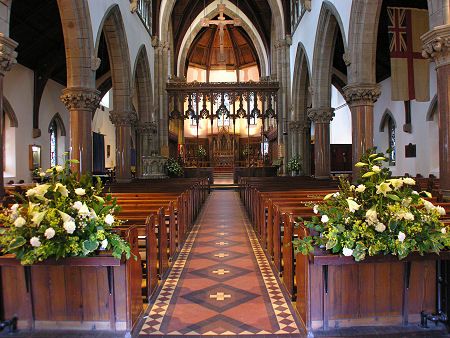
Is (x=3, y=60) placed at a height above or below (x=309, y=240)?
above

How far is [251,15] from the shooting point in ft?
97.4

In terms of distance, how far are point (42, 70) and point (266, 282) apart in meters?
17.1

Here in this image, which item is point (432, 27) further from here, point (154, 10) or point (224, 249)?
point (154, 10)

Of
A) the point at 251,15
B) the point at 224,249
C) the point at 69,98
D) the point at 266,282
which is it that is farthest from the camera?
the point at 251,15

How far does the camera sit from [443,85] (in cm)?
691

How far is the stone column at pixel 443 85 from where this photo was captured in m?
6.65

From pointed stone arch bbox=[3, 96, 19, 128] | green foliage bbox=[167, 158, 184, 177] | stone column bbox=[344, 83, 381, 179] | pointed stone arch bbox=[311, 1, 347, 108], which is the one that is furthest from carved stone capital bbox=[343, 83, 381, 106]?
pointed stone arch bbox=[3, 96, 19, 128]

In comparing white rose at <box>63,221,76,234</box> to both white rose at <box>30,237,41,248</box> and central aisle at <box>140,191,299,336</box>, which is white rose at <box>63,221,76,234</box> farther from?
central aisle at <box>140,191,299,336</box>

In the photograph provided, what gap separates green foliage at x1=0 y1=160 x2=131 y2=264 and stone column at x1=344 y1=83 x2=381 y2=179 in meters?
8.78

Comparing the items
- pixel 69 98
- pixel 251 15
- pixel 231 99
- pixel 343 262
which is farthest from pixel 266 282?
pixel 251 15

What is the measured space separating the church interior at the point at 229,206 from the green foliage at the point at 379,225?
0.02m

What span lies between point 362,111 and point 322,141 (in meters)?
5.11

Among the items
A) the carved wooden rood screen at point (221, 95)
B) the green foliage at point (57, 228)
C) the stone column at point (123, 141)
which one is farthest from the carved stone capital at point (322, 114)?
the green foliage at point (57, 228)

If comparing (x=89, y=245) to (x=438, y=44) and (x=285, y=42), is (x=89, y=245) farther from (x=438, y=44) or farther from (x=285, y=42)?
(x=285, y=42)
